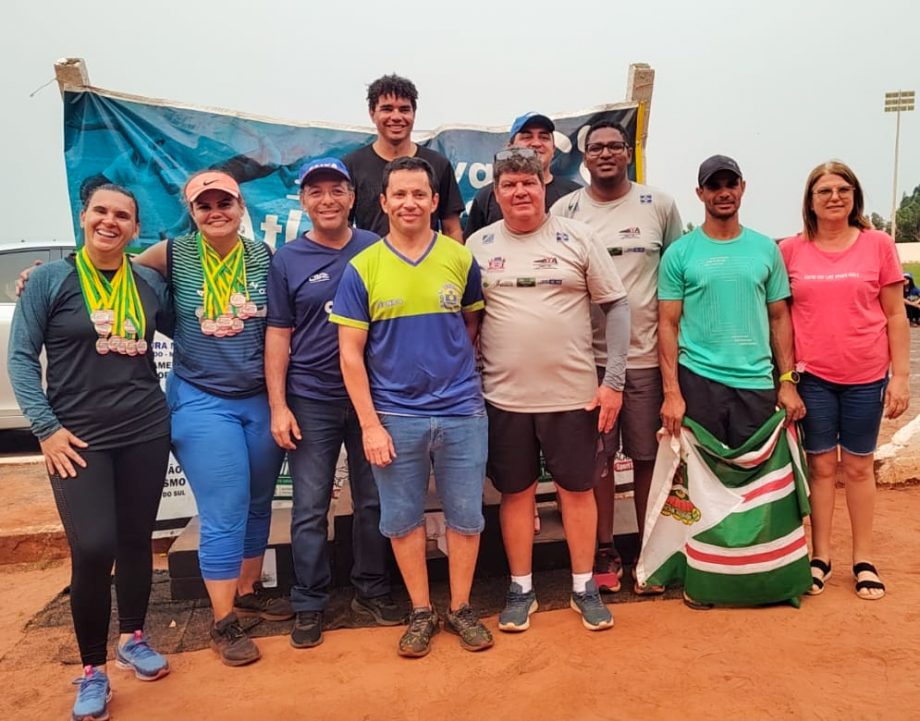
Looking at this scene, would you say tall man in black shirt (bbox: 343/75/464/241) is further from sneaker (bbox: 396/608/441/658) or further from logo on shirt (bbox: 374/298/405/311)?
sneaker (bbox: 396/608/441/658)

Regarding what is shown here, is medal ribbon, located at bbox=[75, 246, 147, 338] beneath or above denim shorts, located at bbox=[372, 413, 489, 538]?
above

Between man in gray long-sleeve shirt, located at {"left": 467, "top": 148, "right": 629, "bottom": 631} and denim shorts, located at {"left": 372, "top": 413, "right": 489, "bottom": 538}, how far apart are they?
183mm

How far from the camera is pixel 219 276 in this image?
9.36ft

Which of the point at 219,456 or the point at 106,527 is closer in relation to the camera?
the point at 106,527

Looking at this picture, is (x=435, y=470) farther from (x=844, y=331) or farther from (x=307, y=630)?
(x=844, y=331)

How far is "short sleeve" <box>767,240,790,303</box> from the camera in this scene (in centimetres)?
316

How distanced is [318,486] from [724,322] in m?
2.01

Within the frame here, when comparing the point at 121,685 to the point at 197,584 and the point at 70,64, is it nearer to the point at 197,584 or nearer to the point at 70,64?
the point at 197,584

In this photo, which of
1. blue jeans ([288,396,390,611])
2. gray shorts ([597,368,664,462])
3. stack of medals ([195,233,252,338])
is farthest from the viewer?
gray shorts ([597,368,664,462])

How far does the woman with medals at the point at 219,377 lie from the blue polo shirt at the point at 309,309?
4.3 inches

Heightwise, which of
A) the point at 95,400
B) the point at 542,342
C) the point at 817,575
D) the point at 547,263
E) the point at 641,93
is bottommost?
the point at 817,575

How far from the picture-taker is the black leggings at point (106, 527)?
8.15ft

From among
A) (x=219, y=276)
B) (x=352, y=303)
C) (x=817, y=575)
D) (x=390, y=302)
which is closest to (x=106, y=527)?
(x=219, y=276)

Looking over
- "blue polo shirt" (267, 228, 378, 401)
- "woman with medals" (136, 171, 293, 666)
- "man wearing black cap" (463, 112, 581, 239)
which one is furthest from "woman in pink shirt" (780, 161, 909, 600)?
"woman with medals" (136, 171, 293, 666)
